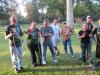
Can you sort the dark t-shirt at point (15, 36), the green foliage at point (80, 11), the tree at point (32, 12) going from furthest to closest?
the green foliage at point (80, 11)
the tree at point (32, 12)
the dark t-shirt at point (15, 36)

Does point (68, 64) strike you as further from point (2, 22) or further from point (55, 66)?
point (2, 22)

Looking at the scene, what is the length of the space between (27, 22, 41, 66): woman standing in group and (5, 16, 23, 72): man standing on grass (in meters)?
0.87

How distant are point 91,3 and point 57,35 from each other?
64.7 metres

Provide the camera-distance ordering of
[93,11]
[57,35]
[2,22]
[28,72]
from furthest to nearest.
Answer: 1. [93,11]
2. [2,22]
3. [57,35]
4. [28,72]

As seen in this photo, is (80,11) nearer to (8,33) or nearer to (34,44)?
(34,44)

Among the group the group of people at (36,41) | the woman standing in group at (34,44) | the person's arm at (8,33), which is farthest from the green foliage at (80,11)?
the person's arm at (8,33)

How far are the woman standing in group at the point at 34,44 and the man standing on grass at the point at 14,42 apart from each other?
2.86ft

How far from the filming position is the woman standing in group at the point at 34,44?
502 inches

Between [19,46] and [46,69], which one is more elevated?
[19,46]

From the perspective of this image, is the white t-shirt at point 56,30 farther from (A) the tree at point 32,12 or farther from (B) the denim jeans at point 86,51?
(A) the tree at point 32,12

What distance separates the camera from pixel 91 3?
79.4 m

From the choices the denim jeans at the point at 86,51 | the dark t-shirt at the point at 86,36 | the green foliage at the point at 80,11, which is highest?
the green foliage at the point at 80,11

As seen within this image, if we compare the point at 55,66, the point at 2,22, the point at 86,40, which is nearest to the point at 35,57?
the point at 55,66

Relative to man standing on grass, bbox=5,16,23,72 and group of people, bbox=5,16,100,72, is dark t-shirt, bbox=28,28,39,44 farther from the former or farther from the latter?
man standing on grass, bbox=5,16,23,72
